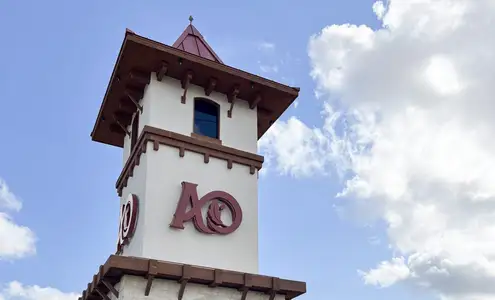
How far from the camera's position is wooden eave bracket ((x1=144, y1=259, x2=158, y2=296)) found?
12.9 m

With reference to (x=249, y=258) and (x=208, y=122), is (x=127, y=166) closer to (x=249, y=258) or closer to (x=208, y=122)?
(x=208, y=122)

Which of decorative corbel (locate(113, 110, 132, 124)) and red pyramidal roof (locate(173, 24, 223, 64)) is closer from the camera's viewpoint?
red pyramidal roof (locate(173, 24, 223, 64))

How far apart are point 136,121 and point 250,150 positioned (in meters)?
3.49

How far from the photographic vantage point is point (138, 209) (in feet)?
48.8

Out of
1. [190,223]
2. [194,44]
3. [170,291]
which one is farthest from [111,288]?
[194,44]

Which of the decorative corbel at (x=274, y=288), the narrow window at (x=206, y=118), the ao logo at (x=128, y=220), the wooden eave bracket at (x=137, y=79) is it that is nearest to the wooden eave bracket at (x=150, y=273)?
the ao logo at (x=128, y=220)

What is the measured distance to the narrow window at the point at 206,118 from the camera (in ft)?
53.1

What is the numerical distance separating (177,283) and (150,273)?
853mm

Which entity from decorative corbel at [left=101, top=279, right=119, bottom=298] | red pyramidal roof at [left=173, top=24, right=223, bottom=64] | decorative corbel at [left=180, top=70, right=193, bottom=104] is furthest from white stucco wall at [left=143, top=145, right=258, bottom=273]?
red pyramidal roof at [left=173, top=24, right=223, bottom=64]

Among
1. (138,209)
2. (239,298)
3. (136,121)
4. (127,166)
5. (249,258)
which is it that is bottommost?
(239,298)

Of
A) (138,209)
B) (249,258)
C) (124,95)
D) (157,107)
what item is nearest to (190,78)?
(157,107)

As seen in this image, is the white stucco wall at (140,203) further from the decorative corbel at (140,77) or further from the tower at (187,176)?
the decorative corbel at (140,77)

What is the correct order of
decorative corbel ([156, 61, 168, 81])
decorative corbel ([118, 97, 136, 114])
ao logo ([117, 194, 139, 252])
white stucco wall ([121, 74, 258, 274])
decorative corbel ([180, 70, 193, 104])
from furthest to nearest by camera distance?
decorative corbel ([118, 97, 136, 114]), decorative corbel ([180, 70, 193, 104]), decorative corbel ([156, 61, 168, 81]), ao logo ([117, 194, 139, 252]), white stucco wall ([121, 74, 258, 274])

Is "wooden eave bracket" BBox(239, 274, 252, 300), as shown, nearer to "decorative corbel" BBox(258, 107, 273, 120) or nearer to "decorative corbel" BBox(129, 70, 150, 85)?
"decorative corbel" BBox(258, 107, 273, 120)
